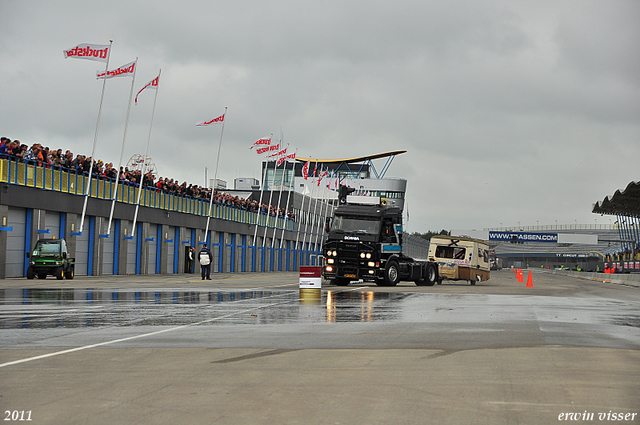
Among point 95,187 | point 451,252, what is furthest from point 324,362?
point 95,187

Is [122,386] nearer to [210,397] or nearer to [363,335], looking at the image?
[210,397]

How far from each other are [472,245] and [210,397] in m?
40.7

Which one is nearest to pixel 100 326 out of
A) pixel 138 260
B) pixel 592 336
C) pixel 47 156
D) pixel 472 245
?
pixel 592 336

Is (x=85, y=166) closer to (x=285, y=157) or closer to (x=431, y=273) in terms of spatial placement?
(x=431, y=273)

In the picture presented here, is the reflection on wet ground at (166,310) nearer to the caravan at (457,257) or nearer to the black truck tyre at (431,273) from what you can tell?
the black truck tyre at (431,273)

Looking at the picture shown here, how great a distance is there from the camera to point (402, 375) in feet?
28.3

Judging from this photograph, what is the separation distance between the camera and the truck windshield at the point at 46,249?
36250 mm

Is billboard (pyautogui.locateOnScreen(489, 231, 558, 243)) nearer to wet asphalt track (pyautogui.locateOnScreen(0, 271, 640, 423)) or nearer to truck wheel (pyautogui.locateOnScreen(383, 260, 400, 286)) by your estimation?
truck wheel (pyautogui.locateOnScreen(383, 260, 400, 286))

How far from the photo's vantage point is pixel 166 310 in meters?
17.9

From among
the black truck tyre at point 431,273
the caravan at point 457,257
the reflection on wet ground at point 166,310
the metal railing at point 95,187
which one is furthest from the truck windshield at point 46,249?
the caravan at point 457,257

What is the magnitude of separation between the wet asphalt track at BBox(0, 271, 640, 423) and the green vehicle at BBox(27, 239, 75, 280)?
1979 cm

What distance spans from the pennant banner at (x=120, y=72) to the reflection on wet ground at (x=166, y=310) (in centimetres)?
2115

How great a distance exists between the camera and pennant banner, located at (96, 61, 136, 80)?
138 feet

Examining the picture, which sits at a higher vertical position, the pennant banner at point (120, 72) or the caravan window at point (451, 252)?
the pennant banner at point (120, 72)
